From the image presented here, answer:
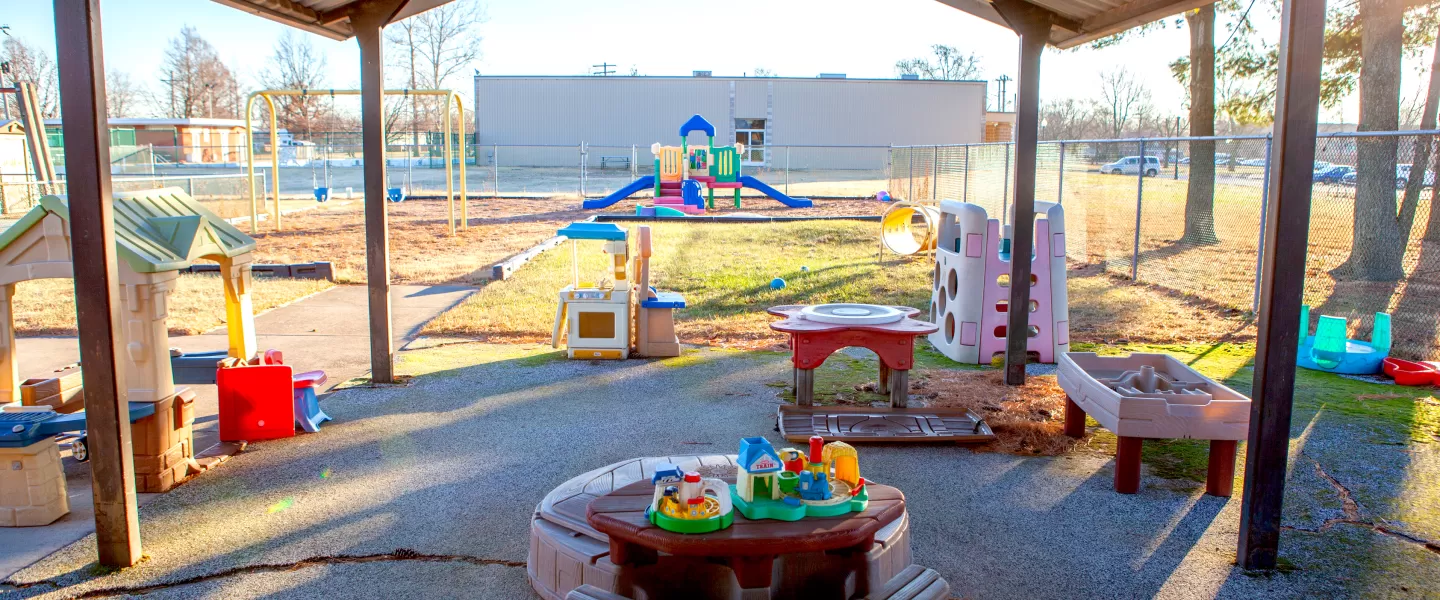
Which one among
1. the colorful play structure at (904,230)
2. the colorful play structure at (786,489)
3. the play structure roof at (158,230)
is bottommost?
the colorful play structure at (786,489)

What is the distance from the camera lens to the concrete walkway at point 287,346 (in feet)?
13.8

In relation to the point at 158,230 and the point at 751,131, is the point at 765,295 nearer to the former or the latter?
the point at 158,230

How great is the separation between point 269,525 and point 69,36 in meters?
2.21

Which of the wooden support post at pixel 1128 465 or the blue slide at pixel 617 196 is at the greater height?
the blue slide at pixel 617 196

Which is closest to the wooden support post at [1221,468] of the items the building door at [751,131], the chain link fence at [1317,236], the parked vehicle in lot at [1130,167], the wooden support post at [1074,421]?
the wooden support post at [1074,421]

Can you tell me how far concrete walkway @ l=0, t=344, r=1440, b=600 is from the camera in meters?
3.81

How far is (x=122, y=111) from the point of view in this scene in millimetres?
66812

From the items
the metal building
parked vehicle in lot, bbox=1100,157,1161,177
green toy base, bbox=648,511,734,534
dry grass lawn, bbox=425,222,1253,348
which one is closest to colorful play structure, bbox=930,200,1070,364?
dry grass lawn, bbox=425,222,1253,348

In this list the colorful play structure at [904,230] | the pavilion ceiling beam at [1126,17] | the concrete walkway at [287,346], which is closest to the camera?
the concrete walkway at [287,346]

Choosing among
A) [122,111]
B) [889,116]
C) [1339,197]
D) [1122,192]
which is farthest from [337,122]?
[1339,197]

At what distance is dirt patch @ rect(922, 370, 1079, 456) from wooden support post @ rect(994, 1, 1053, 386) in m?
0.23

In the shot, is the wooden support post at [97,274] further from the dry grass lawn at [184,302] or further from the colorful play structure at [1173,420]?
the dry grass lawn at [184,302]

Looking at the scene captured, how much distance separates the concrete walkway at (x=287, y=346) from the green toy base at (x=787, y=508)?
9.84 feet

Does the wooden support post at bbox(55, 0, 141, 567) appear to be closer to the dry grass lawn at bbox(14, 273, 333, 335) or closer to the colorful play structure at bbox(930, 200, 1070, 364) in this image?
the dry grass lawn at bbox(14, 273, 333, 335)
